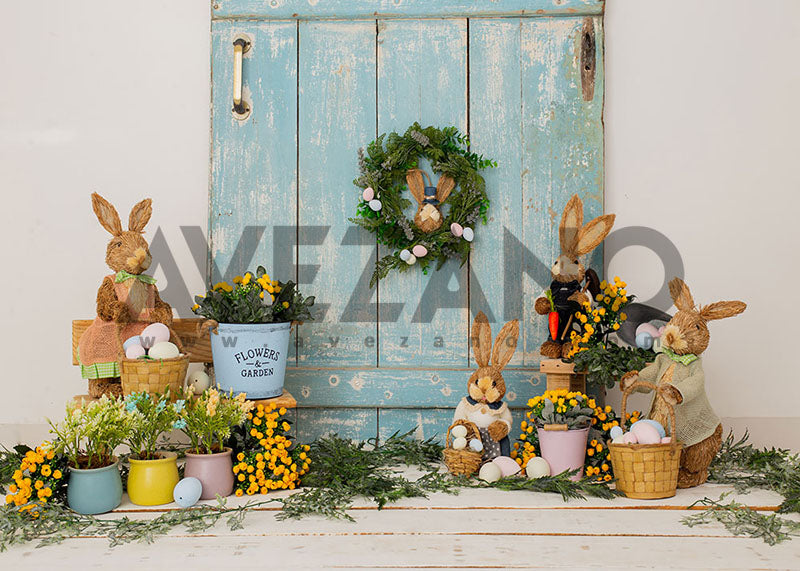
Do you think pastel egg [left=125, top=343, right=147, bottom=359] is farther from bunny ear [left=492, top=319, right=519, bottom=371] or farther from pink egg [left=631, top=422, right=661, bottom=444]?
pink egg [left=631, top=422, right=661, bottom=444]

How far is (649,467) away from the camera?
1764 millimetres

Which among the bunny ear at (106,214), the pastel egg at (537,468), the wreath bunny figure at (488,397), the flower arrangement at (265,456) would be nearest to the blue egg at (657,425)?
the pastel egg at (537,468)

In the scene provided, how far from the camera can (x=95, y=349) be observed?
2.00 metres

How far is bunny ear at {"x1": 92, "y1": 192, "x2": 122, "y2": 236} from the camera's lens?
6.55 ft

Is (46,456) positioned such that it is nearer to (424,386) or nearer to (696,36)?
(424,386)

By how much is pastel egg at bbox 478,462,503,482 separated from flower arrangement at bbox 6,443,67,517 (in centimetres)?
107

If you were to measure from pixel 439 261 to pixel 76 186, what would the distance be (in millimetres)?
1289

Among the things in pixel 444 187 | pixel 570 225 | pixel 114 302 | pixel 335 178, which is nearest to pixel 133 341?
pixel 114 302

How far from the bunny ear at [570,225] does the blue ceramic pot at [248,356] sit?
881 millimetres

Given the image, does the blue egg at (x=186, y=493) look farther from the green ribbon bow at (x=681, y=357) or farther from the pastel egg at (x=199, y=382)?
the green ribbon bow at (x=681, y=357)

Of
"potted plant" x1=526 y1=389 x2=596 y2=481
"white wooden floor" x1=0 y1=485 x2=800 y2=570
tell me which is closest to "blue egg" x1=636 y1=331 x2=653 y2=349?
"potted plant" x1=526 y1=389 x2=596 y2=481

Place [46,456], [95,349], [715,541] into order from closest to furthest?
[715,541] → [46,456] → [95,349]

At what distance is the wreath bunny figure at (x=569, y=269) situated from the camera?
211 cm

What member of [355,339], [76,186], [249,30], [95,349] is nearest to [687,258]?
[355,339]
